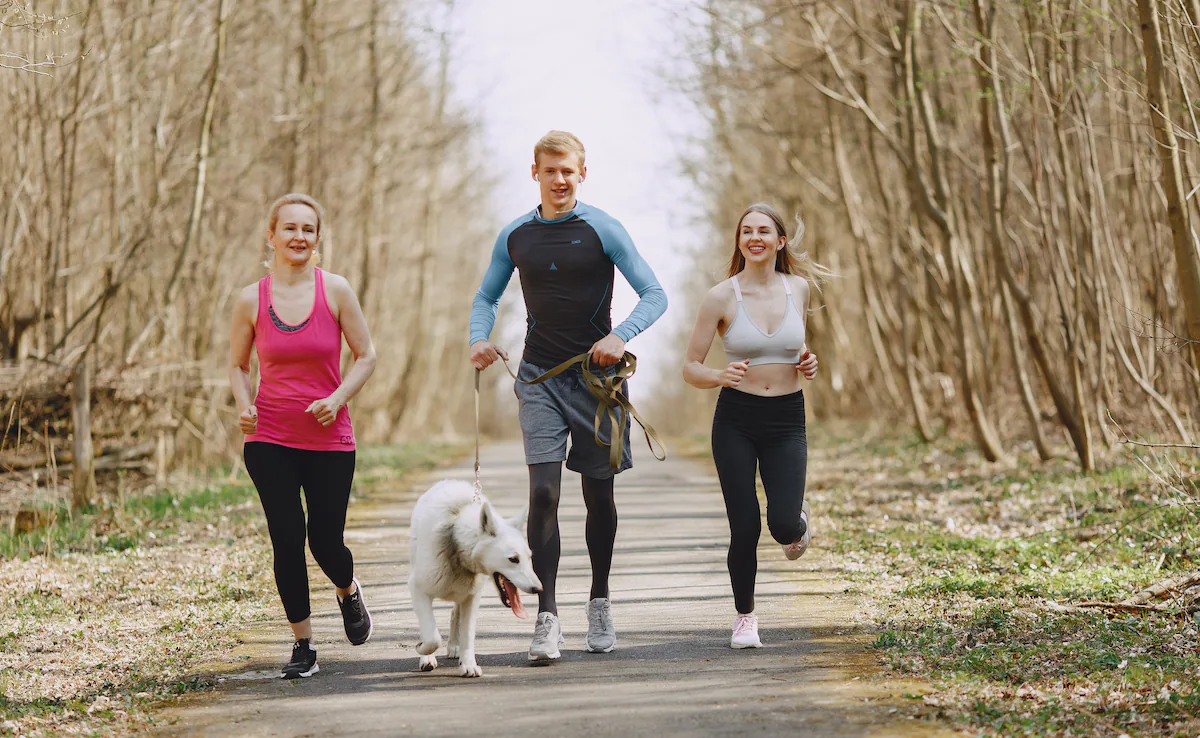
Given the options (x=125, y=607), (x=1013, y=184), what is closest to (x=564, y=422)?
(x=125, y=607)

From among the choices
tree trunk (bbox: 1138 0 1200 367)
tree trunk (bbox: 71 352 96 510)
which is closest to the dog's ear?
tree trunk (bbox: 1138 0 1200 367)

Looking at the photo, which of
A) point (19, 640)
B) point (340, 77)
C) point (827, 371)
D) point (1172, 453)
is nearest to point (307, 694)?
point (19, 640)

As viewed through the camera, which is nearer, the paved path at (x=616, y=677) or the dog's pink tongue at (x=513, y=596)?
the paved path at (x=616, y=677)

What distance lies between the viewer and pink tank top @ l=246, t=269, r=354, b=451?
226 inches

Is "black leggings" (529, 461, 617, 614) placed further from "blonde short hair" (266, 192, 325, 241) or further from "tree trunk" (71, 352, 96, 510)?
"tree trunk" (71, 352, 96, 510)

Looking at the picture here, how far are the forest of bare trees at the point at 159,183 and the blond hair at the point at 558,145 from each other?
387cm

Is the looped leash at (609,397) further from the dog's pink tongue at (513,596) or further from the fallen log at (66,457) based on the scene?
the fallen log at (66,457)

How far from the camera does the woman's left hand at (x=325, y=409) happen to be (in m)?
5.66

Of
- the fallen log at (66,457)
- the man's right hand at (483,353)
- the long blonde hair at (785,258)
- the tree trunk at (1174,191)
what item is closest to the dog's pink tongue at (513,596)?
the man's right hand at (483,353)

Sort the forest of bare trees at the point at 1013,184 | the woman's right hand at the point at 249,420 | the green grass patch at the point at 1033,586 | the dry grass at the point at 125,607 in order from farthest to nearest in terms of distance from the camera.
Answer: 1. the forest of bare trees at the point at 1013,184
2. the woman's right hand at the point at 249,420
3. the dry grass at the point at 125,607
4. the green grass patch at the point at 1033,586

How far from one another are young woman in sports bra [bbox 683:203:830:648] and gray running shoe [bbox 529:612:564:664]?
93cm

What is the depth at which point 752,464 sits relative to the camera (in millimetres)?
6293

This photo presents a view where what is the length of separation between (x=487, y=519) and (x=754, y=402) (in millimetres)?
1584

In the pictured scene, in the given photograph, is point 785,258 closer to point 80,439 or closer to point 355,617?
point 355,617
